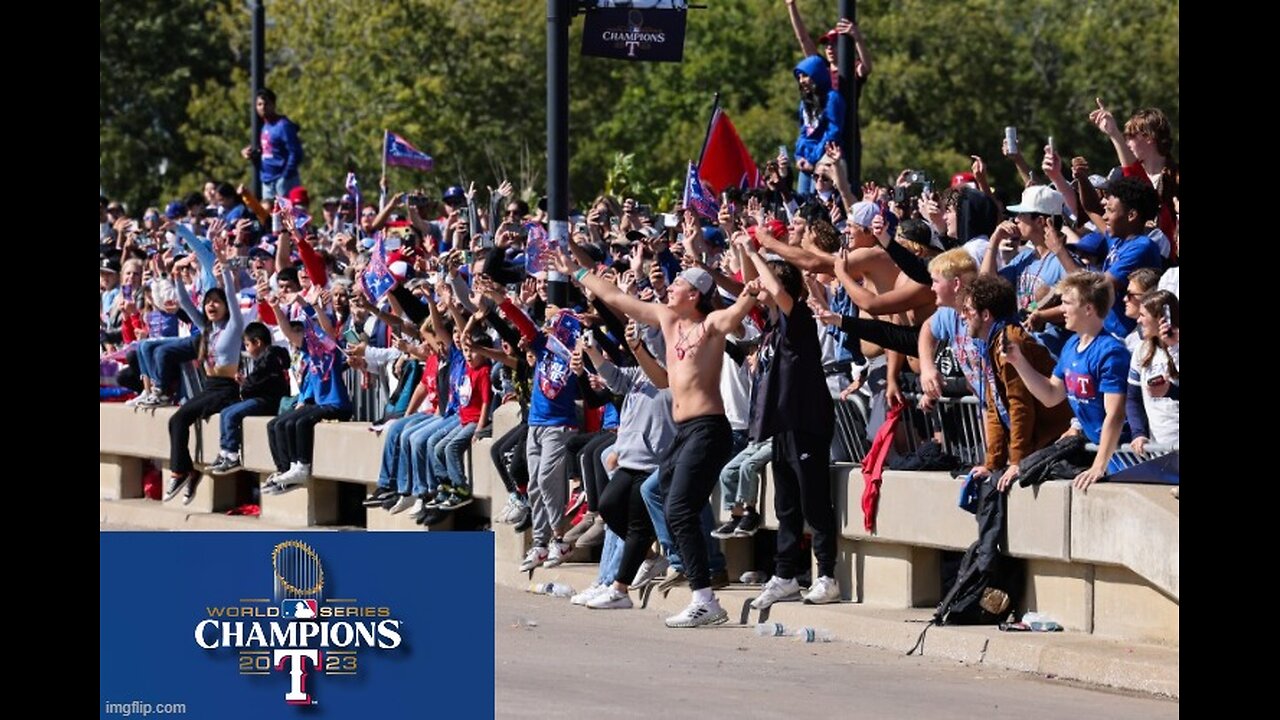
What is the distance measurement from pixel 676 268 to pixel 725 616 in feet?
11.4

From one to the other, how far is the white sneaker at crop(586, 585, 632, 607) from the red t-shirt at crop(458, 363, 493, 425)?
2852 mm

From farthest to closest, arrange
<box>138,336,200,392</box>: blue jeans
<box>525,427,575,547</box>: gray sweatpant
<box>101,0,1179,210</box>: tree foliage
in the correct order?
<box>101,0,1179,210</box>: tree foliage
<box>138,336,200,392</box>: blue jeans
<box>525,427,575,547</box>: gray sweatpant

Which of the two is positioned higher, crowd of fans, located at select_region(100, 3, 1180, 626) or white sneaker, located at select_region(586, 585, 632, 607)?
crowd of fans, located at select_region(100, 3, 1180, 626)

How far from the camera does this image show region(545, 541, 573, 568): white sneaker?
16.7m

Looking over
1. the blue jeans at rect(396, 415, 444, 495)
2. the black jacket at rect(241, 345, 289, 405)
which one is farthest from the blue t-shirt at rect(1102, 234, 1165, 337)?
the black jacket at rect(241, 345, 289, 405)

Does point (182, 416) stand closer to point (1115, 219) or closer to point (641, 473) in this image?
point (641, 473)

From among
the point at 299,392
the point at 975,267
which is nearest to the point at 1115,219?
the point at 975,267

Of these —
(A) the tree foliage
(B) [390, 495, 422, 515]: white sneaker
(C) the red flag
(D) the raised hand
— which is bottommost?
(B) [390, 495, 422, 515]: white sneaker

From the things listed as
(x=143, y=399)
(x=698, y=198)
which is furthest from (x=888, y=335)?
(x=143, y=399)

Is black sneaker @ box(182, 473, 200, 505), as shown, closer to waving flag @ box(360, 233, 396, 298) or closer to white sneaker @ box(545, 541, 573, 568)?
waving flag @ box(360, 233, 396, 298)

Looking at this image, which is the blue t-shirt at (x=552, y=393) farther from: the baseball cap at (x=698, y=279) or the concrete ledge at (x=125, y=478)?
the concrete ledge at (x=125, y=478)

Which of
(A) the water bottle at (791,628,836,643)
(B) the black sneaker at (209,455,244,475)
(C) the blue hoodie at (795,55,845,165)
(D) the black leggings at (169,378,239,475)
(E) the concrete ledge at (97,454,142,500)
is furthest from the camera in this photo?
(E) the concrete ledge at (97,454,142,500)

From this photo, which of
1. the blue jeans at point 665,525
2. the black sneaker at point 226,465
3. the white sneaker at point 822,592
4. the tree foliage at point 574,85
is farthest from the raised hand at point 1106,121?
the tree foliage at point 574,85

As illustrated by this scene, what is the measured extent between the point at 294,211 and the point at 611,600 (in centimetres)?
950
